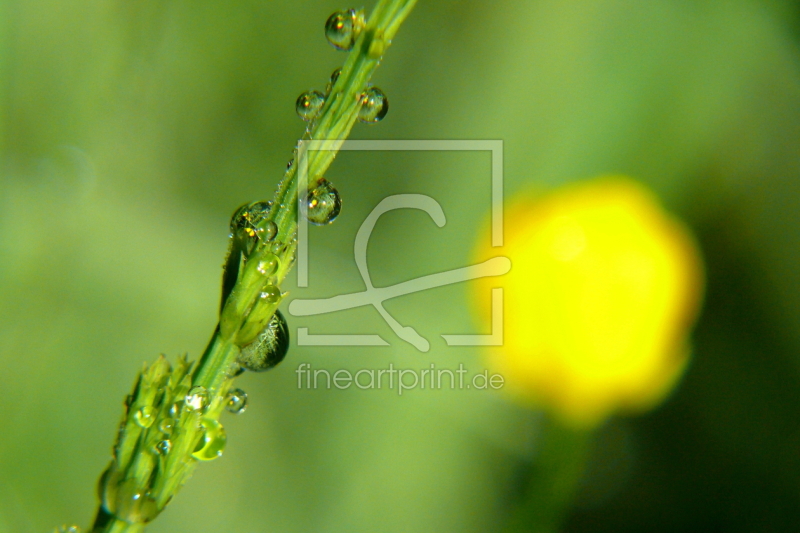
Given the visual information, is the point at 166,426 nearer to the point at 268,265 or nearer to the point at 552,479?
the point at 268,265

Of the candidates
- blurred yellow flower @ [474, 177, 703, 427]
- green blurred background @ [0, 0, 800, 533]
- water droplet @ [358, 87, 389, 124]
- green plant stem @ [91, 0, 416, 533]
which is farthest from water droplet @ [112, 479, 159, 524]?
blurred yellow flower @ [474, 177, 703, 427]

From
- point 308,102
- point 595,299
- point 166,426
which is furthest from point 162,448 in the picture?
point 595,299

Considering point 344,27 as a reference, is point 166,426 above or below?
below

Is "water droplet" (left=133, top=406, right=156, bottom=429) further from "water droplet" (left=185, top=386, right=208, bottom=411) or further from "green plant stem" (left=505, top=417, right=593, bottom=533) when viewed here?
"green plant stem" (left=505, top=417, right=593, bottom=533)

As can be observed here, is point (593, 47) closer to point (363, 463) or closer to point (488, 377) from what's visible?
point (488, 377)

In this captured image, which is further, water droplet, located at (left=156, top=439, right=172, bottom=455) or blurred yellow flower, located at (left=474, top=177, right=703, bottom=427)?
blurred yellow flower, located at (left=474, top=177, right=703, bottom=427)

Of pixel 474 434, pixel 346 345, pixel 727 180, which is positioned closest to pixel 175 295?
pixel 346 345

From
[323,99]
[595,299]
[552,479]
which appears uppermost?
[595,299]
